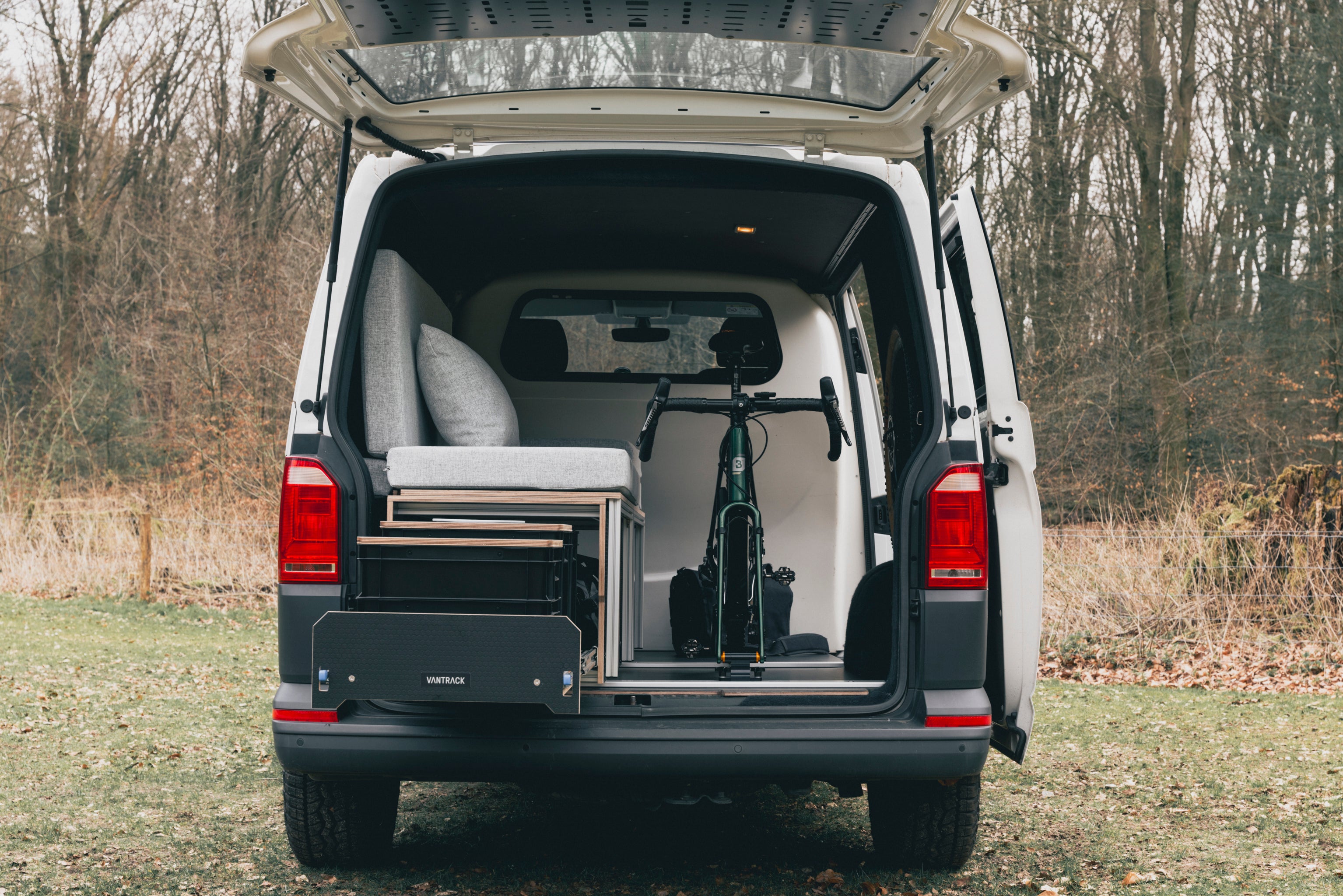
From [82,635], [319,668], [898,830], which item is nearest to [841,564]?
[898,830]

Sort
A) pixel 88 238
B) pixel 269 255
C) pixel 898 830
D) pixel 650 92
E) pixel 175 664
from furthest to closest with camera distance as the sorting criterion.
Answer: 1. pixel 88 238
2. pixel 269 255
3. pixel 175 664
4. pixel 898 830
5. pixel 650 92

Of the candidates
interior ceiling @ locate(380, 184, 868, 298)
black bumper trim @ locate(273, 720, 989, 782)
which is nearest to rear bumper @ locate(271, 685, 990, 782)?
black bumper trim @ locate(273, 720, 989, 782)

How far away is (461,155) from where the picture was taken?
3.34 meters

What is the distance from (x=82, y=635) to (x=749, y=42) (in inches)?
339

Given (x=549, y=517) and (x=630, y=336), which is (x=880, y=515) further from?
(x=549, y=517)

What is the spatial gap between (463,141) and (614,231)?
130 cm

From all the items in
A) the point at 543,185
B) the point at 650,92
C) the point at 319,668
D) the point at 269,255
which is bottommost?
the point at 319,668

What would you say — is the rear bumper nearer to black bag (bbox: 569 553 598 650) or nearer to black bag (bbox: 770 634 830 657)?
black bag (bbox: 569 553 598 650)

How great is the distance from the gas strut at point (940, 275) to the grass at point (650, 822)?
1476 mm

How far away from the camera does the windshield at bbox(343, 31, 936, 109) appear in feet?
10.3

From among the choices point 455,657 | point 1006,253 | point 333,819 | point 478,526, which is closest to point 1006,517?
point 478,526

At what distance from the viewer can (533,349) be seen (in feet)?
17.0

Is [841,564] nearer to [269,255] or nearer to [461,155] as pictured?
[461,155]

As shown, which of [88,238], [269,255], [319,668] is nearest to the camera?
[319,668]
